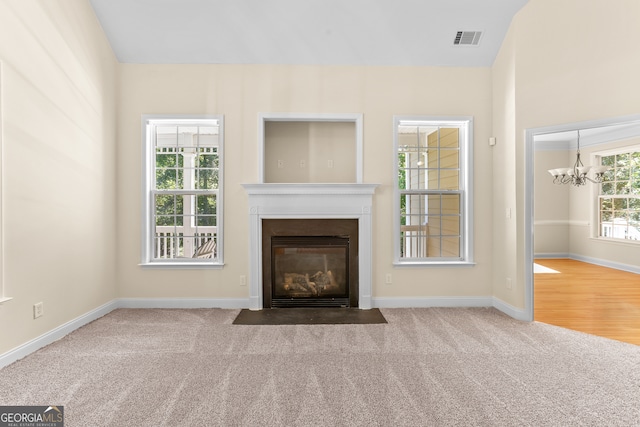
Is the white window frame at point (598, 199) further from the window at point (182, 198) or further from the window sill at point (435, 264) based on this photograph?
the window at point (182, 198)

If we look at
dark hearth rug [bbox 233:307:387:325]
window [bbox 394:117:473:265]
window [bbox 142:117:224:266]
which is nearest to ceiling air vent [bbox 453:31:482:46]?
window [bbox 394:117:473:265]

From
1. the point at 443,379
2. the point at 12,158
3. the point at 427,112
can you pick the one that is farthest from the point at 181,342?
the point at 427,112

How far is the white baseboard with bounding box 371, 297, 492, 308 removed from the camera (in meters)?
4.25

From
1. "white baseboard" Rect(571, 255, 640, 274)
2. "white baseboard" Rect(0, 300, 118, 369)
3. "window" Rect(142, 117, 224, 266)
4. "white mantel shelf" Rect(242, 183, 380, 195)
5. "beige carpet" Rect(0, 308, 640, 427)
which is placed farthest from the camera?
"white baseboard" Rect(571, 255, 640, 274)

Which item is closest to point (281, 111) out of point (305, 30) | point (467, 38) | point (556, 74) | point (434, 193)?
point (305, 30)

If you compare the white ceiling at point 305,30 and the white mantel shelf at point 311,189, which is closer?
the white ceiling at point 305,30

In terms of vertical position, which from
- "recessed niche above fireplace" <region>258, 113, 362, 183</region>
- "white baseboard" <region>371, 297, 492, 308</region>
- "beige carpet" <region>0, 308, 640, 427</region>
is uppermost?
"recessed niche above fireplace" <region>258, 113, 362, 183</region>

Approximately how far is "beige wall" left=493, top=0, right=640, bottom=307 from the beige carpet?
1.21 m

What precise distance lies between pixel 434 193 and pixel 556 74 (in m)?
1.79

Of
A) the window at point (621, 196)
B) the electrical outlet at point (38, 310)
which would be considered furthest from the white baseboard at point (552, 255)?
the electrical outlet at point (38, 310)

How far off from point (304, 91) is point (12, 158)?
2.97 m

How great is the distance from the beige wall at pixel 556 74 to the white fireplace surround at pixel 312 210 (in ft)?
5.38

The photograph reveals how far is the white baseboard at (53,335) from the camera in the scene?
2700 millimetres

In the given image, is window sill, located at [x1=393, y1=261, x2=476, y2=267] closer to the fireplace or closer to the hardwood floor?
the fireplace
